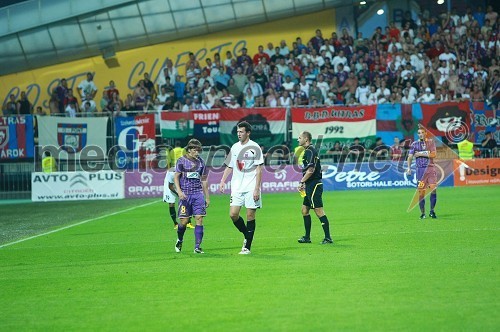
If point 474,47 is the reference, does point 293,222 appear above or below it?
below

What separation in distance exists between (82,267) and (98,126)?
20.0 m

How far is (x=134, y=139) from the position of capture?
32125mm

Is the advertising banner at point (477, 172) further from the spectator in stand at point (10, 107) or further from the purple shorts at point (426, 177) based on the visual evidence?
the spectator in stand at point (10, 107)

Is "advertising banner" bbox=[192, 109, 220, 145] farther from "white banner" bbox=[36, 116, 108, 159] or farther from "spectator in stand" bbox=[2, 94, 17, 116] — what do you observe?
"spectator in stand" bbox=[2, 94, 17, 116]

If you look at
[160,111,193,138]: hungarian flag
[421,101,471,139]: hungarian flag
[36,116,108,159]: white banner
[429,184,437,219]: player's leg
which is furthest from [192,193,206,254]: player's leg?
[421,101,471,139]: hungarian flag

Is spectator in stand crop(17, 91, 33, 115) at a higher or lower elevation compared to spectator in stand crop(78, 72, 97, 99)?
lower

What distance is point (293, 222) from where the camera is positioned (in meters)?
20.0

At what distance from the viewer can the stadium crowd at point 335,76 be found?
33.6 m

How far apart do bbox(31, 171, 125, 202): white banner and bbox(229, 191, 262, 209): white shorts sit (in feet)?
60.2

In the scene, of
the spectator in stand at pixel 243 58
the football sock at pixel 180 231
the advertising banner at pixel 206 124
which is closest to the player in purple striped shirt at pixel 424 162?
the football sock at pixel 180 231

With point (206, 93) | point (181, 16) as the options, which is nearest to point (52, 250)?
point (206, 93)

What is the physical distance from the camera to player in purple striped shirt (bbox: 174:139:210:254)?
1429 centimetres

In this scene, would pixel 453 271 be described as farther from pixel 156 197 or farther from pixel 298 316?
pixel 156 197

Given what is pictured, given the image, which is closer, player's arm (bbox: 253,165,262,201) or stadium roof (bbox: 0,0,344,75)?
player's arm (bbox: 253,165,262,201)
